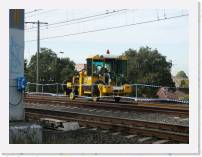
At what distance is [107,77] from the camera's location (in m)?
15.5

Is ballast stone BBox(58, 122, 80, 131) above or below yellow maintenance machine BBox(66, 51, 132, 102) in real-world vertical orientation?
below

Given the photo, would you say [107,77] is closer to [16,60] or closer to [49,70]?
[16,60]

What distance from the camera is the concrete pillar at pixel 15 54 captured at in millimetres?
6703

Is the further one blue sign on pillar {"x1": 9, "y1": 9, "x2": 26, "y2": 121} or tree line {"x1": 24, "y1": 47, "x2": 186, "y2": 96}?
tree line {"x1": 24, "y1": 47, "x2": 186, "y2": 96}

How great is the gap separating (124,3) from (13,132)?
2660mm

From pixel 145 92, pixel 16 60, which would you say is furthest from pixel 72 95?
pixel 16 60

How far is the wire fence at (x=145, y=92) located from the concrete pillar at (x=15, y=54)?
7284 millimetres

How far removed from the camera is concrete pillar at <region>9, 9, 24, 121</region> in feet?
22.0

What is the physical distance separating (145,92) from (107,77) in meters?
3.81

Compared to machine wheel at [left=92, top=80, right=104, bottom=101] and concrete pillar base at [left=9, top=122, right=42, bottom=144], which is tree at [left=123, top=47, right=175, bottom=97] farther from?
concrete pillar base at [left=9, top=122, right=42, bottom=144]

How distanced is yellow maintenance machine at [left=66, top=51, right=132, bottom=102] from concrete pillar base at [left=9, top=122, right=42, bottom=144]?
8246 mm

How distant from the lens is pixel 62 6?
249 inches

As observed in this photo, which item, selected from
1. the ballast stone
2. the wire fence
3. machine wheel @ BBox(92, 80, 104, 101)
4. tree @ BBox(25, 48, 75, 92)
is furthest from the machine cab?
the ballast stone
